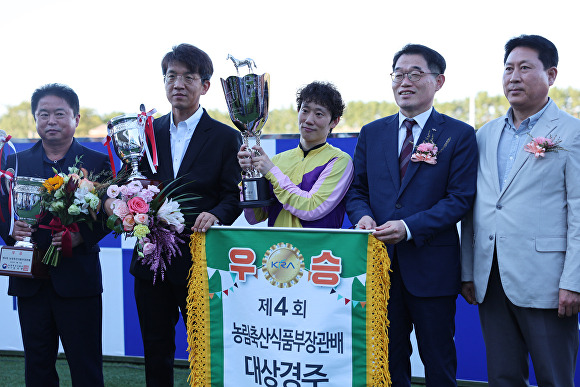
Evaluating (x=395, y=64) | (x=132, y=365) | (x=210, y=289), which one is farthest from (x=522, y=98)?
(x=132, y=365)

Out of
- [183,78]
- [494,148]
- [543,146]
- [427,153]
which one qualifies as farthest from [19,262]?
[543,146]

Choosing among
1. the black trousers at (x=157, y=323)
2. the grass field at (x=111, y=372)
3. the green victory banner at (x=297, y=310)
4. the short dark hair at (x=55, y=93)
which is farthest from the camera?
the grass field at (x=111, y=372)

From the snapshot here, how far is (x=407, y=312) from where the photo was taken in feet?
7.46

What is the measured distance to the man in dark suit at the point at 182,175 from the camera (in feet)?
8.00

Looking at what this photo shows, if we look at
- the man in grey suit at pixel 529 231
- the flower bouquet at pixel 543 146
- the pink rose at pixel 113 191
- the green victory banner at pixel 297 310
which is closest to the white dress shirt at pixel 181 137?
the pink rose at pixel 113 191

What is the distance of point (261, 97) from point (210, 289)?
902 millimetres

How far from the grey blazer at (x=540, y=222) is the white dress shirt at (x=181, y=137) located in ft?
4.59

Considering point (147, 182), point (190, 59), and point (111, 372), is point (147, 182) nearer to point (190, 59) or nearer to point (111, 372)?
point (190, 59)

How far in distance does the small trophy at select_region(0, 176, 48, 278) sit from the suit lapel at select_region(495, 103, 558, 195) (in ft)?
6.77

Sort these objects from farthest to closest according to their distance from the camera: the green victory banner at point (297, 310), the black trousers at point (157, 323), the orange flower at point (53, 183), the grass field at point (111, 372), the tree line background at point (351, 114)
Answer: the tree line background at point (351, 114), the grass field at point (111, 372), the black trousers at point (157, 323), the orange flower at point (53, 183), the green victory banner at point (297, 310)

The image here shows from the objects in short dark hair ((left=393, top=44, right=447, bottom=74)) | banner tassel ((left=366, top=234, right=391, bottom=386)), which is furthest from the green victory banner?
short dark hair ((left=393, top=44, right=447, bottom=74))

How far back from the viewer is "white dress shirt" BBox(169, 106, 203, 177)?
98.7 inches

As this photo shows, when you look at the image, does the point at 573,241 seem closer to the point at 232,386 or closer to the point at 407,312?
the point at 407,312

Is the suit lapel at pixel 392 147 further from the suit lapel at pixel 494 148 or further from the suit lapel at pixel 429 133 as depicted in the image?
the suit lapel at pixel 494 148
